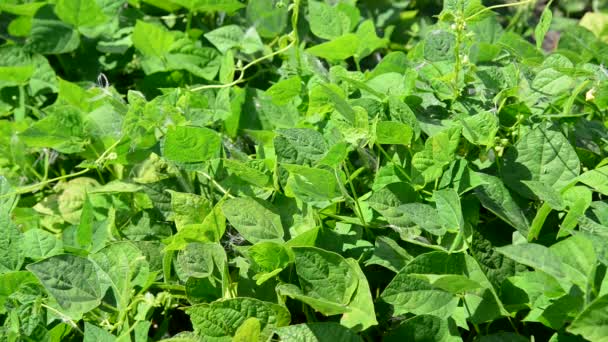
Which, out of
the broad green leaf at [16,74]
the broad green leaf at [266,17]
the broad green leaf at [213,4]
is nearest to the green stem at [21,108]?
the broad green leaf at [16,74]

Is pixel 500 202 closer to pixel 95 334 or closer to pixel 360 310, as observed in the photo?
pixel 360 310

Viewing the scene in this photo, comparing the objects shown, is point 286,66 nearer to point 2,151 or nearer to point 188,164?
point 188,164

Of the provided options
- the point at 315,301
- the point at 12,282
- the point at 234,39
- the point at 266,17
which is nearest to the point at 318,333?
the point at 315,301

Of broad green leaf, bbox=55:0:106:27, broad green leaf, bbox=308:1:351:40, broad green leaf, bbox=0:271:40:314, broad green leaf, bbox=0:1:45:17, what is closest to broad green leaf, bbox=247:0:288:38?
broad green leaf, bbox=308:1:351:40

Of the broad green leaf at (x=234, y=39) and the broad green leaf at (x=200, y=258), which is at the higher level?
the broad green leaf at (x=234, y=39)

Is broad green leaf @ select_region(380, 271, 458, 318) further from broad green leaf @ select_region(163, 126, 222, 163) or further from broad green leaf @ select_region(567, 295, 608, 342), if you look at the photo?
broad green leaf @ select_region(163, 126, 222, 163)

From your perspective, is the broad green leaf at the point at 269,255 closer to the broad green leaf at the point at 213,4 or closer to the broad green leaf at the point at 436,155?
the broad green leaf at the point at 436,155
